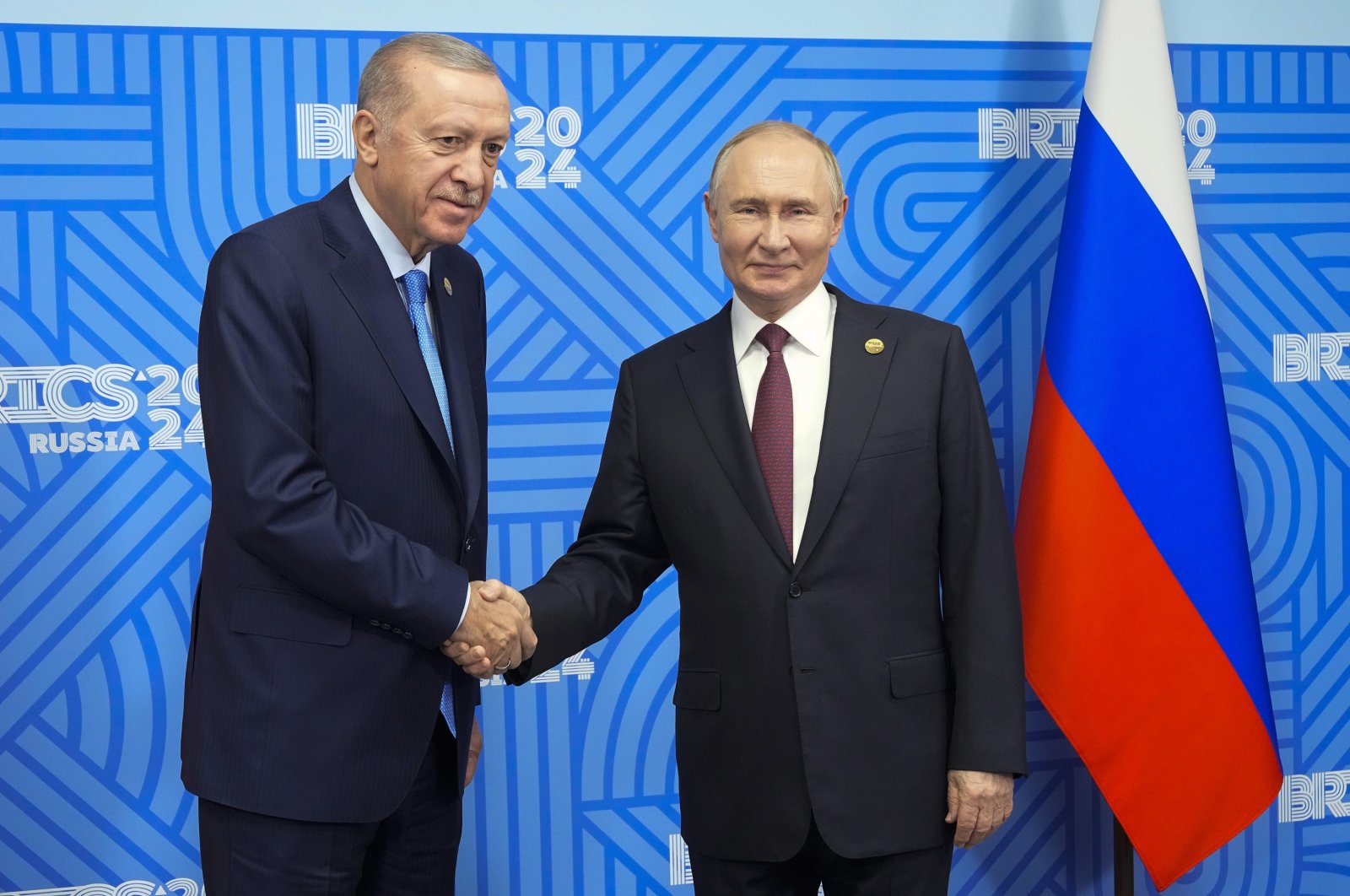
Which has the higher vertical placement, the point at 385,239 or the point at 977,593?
the point at 385,239

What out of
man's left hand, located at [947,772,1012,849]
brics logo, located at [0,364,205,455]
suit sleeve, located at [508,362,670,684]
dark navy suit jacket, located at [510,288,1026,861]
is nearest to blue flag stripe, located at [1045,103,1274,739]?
dark navy suit jacket, located at [510,288,1026,861]

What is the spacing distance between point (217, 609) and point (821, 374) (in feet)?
3.23

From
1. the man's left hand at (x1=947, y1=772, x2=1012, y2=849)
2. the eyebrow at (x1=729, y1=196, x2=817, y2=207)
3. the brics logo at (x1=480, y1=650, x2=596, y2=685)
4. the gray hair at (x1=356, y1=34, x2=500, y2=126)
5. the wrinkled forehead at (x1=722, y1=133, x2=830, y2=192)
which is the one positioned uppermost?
the gray hair at (x1=356, y1=34, x2=500, y2=126)

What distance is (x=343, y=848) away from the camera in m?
1.84

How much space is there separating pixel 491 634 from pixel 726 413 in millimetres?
504

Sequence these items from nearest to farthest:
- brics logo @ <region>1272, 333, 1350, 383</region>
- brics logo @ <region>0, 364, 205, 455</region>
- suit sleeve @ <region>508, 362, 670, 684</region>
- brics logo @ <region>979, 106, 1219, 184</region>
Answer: suit sleeve @ <region>508, 362, 670, 684</region> → brics logo @ <region>0, 364, 205, 455</region> → brics logo @ <region>979, 106, 1219, 184</region> → brics logo @ <region>1272, 333, 1350, 383</region>

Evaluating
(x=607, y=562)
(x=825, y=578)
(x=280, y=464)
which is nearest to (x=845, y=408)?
(x=825, y=578)

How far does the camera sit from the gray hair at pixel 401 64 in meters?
1.87

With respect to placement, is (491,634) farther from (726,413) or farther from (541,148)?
(541,148)

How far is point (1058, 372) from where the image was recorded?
2670mm

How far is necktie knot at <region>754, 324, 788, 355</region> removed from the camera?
6.46 feet

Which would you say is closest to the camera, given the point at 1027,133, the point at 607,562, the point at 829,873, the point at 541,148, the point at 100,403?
the point at 829,873

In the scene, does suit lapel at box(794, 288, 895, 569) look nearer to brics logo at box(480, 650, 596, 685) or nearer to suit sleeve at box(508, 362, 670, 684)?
suit sleeve at box(508, 362, 670, 684)

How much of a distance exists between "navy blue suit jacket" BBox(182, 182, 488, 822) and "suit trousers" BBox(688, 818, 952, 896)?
20.4 inches
